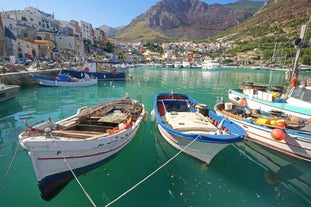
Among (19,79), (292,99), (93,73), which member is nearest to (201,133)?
(292,99)

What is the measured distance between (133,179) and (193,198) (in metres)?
2.26

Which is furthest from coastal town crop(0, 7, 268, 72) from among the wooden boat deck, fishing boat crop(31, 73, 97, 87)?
the wooden boat deck

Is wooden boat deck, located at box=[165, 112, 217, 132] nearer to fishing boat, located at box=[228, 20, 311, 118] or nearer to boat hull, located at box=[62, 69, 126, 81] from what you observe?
fishing boat, located at box=[228, 20, 311, 118]

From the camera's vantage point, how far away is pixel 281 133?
8.11 m

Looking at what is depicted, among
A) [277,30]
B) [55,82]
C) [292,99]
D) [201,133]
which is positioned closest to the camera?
[201,133]

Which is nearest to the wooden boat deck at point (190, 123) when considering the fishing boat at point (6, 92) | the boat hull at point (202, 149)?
the boat hull at point (202, 149)

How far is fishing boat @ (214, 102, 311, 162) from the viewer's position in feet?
26.7

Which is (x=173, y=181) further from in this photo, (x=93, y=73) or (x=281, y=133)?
(x=93, y=73)

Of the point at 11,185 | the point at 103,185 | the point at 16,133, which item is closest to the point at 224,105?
the point at 103,185

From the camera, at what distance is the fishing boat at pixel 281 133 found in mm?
8133

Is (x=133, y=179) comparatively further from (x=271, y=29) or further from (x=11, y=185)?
(x=271, y=29)

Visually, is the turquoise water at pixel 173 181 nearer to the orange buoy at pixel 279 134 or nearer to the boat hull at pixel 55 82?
the orange buoy at pixel 279 134

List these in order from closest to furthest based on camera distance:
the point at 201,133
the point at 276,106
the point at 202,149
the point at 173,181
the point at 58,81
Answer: the point at 173,181 → the point at 202,149 → the point at 201,133 → the point at 276,106 → the point at 58,81

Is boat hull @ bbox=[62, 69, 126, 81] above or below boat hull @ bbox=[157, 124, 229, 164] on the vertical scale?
above
